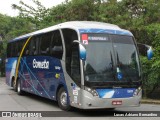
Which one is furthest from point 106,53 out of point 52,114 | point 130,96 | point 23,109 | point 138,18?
point 138,18

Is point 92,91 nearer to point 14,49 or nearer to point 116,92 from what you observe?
point 116,92

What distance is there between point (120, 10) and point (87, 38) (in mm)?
13150

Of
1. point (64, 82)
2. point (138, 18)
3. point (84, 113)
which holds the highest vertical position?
point (138, 18)

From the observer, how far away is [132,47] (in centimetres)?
1295

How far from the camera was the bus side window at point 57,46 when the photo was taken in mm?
13881

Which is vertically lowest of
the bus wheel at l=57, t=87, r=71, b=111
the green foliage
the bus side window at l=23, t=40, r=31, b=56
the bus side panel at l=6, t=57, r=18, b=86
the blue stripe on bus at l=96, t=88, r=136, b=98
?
the bus wheel at l=57, t=87, r=71, b=111

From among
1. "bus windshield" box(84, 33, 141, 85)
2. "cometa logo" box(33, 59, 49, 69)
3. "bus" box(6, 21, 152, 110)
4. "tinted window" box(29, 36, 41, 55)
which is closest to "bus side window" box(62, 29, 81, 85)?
"bus" box(6, 21, 152, 110)

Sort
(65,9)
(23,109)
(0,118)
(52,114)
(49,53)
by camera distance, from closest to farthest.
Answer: (0,118), (52,114), (23,109), (49,53), (65,9)

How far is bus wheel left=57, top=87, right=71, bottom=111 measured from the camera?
43.7ft

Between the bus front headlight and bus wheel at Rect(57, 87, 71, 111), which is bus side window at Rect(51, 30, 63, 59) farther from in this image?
the bus front headlight

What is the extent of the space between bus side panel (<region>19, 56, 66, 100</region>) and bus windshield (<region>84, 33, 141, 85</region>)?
183 cm

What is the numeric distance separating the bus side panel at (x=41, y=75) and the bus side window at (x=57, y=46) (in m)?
0.22

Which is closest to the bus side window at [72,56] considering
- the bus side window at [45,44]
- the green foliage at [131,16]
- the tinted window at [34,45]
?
the bus side window at [45,44]

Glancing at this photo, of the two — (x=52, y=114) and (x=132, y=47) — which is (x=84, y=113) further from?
(x=132, y=47)
